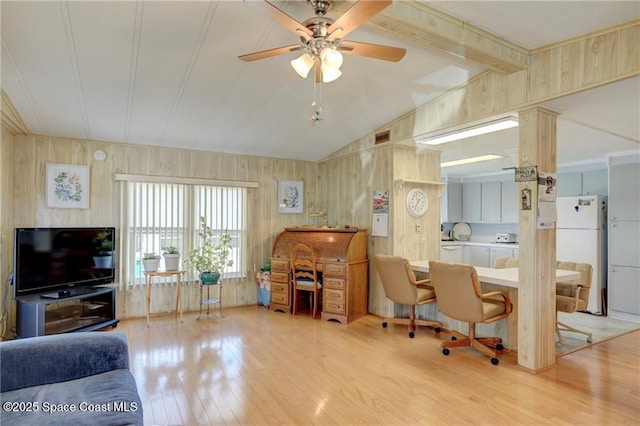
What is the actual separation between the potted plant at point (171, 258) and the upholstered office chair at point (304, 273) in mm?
1499

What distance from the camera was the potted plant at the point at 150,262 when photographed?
4.55 meters

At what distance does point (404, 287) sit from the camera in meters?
4.09

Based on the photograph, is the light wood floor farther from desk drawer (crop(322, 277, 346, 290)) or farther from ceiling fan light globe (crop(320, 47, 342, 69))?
ceiling fan light globe (crop(320, 47, 342, 69))

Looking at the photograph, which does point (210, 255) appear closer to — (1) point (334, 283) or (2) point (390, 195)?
(1) point (334, 283)

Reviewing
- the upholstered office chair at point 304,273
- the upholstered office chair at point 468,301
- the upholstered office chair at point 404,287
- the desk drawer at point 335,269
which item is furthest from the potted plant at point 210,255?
the upholstered office chair at point 468,301

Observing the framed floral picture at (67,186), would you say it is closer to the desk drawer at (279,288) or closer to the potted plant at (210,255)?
the potted plant at (210,255)

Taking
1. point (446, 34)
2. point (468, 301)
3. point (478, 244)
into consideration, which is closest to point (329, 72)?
point (446, 34)

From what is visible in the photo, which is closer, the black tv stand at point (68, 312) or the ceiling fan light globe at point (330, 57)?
the ceiling fan light globe at point (330, 57)

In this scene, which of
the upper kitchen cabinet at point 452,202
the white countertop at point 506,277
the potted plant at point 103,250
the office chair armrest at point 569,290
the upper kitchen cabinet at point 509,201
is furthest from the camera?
the upper kitchen cabinet at point 452,202

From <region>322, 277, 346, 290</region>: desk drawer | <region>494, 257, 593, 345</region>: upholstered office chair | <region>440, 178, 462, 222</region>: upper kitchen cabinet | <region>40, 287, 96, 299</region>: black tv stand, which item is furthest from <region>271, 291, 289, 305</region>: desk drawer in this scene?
<region>440, 178, 462, 222</region>: upper kitchen cabinet

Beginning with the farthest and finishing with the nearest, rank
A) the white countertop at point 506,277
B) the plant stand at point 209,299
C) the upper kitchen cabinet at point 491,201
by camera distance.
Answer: the upper kitchen cabinet at point 491,201
the plant stand at point 209,299
the white countertop at point 506,277

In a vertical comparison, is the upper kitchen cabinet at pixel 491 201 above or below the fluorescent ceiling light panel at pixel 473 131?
below

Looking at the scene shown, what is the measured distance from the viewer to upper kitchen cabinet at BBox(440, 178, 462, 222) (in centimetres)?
757

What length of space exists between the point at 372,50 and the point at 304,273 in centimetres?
339
